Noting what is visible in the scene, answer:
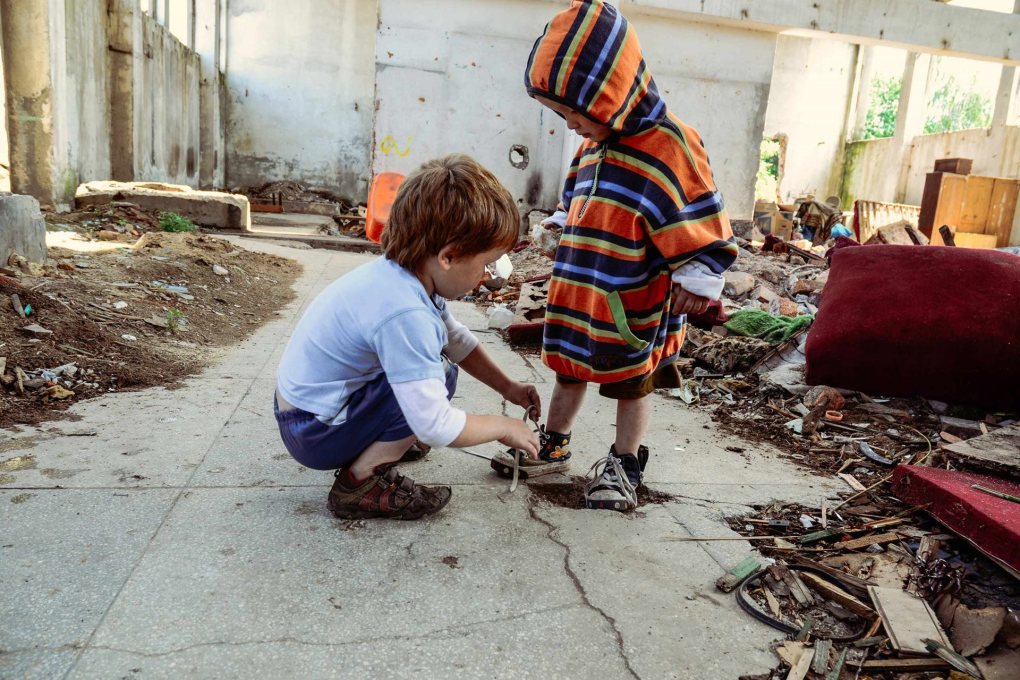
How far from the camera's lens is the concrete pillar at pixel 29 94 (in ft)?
22.3

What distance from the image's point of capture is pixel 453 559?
175 cm

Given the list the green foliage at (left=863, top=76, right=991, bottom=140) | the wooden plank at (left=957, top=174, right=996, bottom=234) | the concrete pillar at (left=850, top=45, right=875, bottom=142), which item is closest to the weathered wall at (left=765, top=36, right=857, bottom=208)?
the concrete pillar at (left=850, top=45, right=875, bottom=142)

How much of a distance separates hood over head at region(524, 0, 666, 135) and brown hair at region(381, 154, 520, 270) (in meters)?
0.40

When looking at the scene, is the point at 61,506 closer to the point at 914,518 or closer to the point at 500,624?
the point at 500,624

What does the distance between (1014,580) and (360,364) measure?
5.68 feet

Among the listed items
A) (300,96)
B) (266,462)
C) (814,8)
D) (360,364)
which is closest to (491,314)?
(266,462)

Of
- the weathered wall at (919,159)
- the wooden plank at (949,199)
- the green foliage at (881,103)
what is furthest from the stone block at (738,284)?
the green foliage at (881,103)

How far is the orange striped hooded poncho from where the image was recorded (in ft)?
6.33

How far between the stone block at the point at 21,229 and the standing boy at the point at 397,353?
312 cm

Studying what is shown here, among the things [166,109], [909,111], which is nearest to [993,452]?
[166,109]

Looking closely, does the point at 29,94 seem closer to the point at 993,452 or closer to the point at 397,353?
the point at 397,353

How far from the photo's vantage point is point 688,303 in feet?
6.66

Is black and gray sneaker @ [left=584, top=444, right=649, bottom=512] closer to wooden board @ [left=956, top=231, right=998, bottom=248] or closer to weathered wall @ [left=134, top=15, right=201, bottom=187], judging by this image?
weathered wall @ [left=134, top=15, right=201, bottom=187]

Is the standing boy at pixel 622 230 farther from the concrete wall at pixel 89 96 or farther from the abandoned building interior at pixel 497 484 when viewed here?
the concrete wall at pixel 89 96
